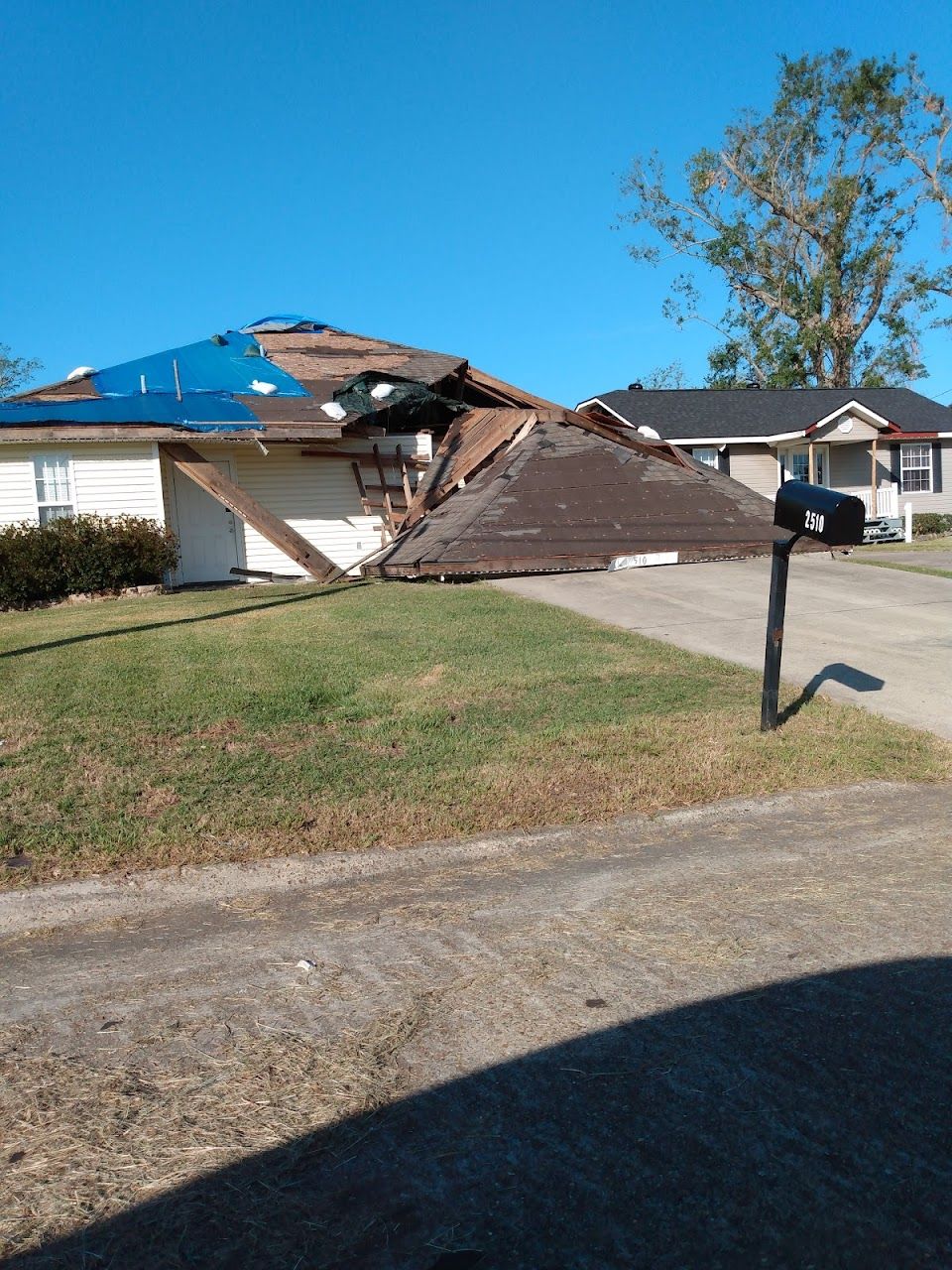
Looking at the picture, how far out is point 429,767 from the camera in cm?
636

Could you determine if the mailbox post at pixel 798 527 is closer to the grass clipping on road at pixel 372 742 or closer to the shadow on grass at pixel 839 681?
the grass clipping on road at pixel 372 742

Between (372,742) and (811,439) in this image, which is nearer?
(372,742)

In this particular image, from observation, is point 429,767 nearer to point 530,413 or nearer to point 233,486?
point 233,486

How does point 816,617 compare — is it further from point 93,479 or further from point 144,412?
point 93,479

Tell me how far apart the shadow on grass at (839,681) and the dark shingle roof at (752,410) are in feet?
64.3

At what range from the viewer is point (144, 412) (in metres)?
18.0

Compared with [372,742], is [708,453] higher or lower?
higher

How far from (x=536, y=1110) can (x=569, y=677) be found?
572 cm

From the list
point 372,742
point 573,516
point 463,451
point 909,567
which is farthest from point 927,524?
point 372,742

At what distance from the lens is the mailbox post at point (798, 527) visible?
578cm

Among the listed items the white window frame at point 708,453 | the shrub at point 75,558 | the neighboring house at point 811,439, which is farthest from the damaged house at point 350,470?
the neighboring house at point 811,439

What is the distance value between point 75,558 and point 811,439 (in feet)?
60.8

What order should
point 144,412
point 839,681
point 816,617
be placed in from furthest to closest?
1. point 144,412
2. point 816,617
3. point 839,681

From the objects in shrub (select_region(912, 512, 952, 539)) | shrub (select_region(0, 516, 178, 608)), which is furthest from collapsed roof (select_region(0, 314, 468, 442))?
shrub (select_region(912, 512, 952, 539))
